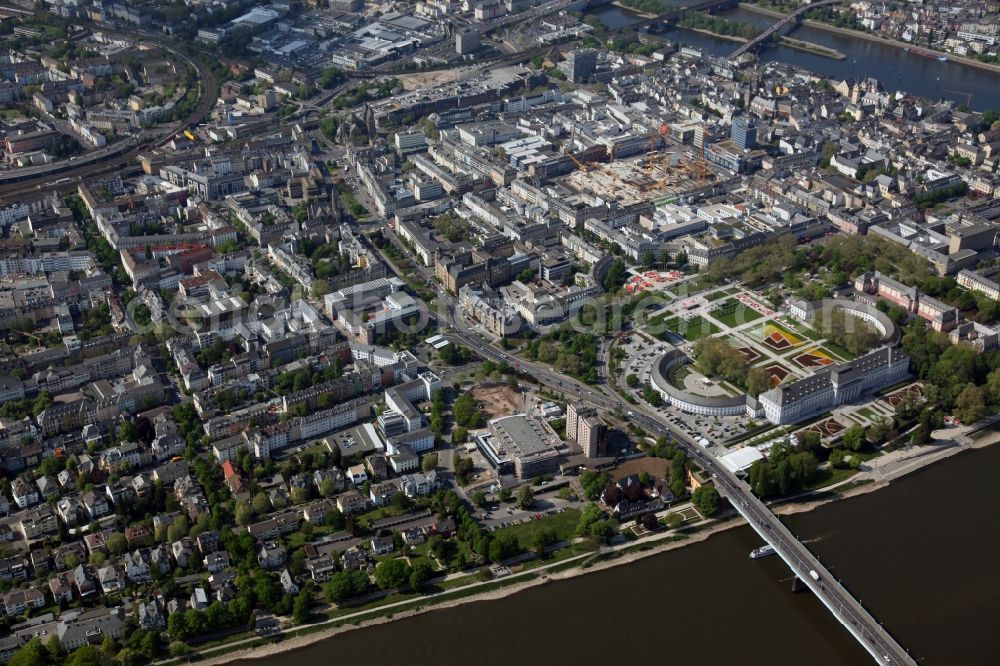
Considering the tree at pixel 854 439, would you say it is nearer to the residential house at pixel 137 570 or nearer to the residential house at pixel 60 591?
the residential house at pixel 137 570

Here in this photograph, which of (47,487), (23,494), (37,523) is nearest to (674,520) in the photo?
(37,523)

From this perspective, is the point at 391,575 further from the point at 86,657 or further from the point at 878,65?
the point at 878,65

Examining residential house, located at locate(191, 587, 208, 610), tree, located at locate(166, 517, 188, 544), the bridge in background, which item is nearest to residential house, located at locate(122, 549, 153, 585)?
tree, located at locate(166, 517, 188, 544)

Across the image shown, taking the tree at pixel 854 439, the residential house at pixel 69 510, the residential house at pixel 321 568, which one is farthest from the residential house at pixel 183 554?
the tree at pixel 854 439

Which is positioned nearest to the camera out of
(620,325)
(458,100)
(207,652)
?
(207,652)

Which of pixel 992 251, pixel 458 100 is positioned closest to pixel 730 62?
pixel 458 100

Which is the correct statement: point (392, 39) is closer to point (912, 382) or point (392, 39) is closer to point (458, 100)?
point (458, 100)
